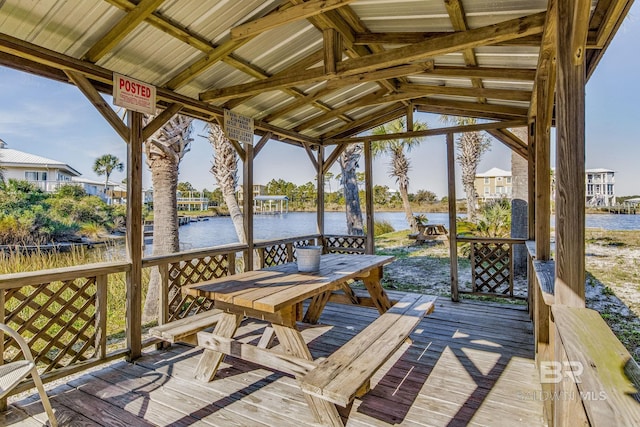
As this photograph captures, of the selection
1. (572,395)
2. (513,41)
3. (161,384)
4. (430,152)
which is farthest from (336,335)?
(430,152)

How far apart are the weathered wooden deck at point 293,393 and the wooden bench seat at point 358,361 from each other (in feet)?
1.51

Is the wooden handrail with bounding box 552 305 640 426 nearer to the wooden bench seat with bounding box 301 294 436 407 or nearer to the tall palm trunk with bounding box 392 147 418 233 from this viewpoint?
the wooden bench seat with bounding box 301 294 436 407

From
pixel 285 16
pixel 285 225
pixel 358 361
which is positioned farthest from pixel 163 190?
pixel 285 225

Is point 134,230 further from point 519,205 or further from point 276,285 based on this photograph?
point 519,205

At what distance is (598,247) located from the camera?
28.1ft

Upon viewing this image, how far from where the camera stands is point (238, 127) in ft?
13.4

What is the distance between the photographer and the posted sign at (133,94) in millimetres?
2714

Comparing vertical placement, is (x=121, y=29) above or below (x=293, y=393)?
above

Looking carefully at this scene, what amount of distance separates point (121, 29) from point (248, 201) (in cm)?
236

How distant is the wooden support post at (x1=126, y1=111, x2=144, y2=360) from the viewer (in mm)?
2891

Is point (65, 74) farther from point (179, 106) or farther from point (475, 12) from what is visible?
point (475, 12)

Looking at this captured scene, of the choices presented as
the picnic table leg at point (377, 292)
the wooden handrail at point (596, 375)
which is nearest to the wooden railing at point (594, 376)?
the wooden handrail at point (596, 375)

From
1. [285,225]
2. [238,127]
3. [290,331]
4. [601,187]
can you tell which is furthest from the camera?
[285,225]
